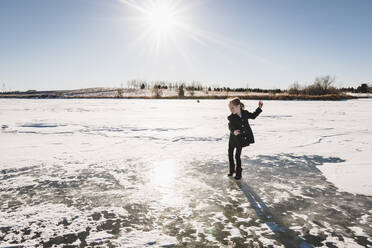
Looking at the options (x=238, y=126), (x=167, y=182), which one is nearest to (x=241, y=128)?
(x=238, y=126)

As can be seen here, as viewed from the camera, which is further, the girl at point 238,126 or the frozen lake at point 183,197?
the girl at point 238,126

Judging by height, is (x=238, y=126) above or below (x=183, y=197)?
above

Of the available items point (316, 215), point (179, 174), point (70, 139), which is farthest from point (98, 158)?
point (316, 215)

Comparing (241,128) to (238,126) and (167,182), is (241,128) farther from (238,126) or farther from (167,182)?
(167,182)

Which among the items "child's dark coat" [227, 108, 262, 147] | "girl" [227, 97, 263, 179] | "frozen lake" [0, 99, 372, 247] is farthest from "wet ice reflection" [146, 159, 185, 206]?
"child's dark coat" [227, 108, 262, 147]

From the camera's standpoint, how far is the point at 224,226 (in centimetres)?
264

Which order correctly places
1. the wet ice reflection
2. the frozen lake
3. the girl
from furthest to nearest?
the girl, the wet ice reflection, the frozen lake

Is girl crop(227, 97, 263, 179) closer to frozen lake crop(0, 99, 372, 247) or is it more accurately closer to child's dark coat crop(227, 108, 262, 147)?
child's dark coat crop(227, 108, 262, 147)

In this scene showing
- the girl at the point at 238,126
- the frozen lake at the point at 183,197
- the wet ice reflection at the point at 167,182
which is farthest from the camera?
the girl at the point at 238,126

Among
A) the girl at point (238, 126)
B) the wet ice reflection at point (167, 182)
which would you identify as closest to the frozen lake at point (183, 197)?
the wet ice reflection at point (167, 182)

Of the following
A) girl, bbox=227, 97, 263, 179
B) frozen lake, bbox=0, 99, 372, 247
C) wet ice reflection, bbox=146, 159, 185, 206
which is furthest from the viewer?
girl, bbox=227, 97, 263, 179

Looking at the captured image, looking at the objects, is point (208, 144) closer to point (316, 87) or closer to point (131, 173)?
point (131, 173)

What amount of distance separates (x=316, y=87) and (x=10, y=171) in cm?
6613

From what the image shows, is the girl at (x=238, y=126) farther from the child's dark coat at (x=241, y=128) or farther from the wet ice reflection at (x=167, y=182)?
the wet ice reflection at (x=167, y=182)
